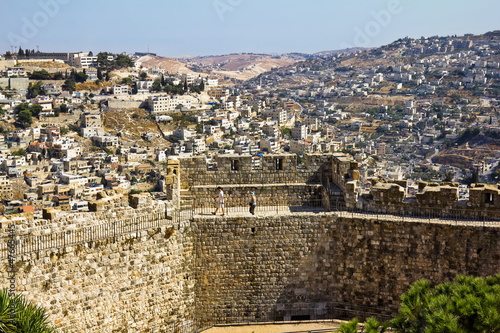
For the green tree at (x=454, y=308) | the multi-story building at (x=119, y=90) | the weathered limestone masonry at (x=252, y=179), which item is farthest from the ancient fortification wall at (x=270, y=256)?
the multi-story building at (x=119, y=90)

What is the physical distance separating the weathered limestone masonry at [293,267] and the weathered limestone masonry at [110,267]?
1.18ft

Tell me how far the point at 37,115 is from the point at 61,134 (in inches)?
382

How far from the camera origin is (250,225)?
9.45m

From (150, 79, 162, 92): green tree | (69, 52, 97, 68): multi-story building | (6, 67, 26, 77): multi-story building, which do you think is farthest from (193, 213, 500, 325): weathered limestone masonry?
(69, 52, 97, 68): multi-story building

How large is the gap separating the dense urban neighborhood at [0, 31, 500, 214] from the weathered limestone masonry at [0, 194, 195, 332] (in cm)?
5681

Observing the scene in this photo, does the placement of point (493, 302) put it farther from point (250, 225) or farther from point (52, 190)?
point (52, 190)

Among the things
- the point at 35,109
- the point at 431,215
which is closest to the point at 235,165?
the point at 431,215

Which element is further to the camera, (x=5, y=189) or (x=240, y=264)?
(x=5, y=189)

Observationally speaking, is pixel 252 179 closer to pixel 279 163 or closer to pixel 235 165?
pixel 235 165

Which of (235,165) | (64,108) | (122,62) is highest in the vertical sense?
(122,62)

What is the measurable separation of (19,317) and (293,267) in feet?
14.0

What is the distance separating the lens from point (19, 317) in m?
6.78

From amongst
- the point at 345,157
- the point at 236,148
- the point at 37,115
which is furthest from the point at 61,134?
the point at 345,157

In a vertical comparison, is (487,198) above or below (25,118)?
below
